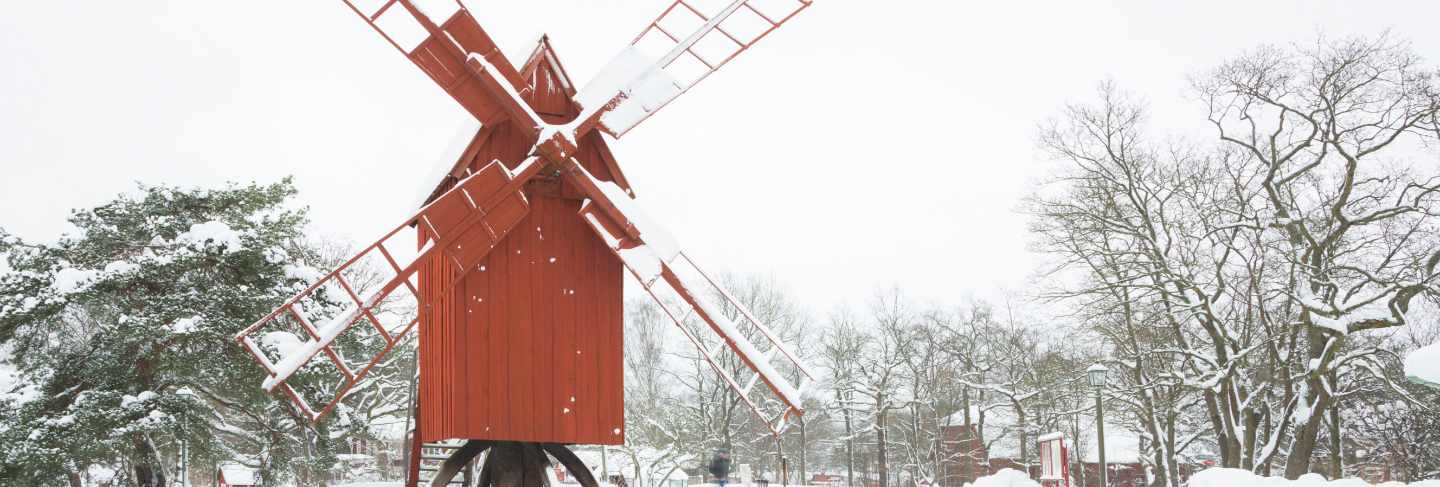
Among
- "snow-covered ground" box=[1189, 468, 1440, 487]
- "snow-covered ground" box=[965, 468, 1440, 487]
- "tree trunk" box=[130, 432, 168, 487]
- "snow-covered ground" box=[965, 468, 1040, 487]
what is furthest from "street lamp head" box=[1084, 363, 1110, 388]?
"tree trunk" box=[130, 432, 168, 487]

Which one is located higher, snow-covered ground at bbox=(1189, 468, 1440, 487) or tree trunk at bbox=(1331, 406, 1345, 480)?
snow-covered ground at bbox=(1189, 468, 1440, 487)

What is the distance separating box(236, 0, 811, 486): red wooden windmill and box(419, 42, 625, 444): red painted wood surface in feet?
0.04

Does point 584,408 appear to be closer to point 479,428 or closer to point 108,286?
point 479,428

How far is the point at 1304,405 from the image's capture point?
75.9 feet

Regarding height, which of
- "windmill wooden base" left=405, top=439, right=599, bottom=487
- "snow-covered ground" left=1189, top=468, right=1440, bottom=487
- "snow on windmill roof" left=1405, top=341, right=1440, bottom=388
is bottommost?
"snow-covered ground" left=1189, top=468, right=1440, bottom=487

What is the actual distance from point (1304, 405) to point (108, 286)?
77.8 feet

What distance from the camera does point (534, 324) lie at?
929cm

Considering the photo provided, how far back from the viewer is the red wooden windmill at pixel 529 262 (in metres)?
8.95

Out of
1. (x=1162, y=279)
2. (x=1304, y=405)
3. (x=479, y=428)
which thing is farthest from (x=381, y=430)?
(x=479, y=428)

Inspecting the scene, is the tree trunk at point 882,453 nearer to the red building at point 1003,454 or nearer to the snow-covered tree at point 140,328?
the red building at point 1003,454

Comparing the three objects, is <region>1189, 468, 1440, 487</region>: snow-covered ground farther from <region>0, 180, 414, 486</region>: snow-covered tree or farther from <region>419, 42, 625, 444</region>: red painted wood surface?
<region>0, 180, 414, 486</region>: snow-covered tree

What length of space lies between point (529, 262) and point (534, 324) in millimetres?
534

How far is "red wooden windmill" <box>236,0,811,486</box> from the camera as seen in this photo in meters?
8.95

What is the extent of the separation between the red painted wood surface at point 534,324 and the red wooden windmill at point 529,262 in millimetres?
11
